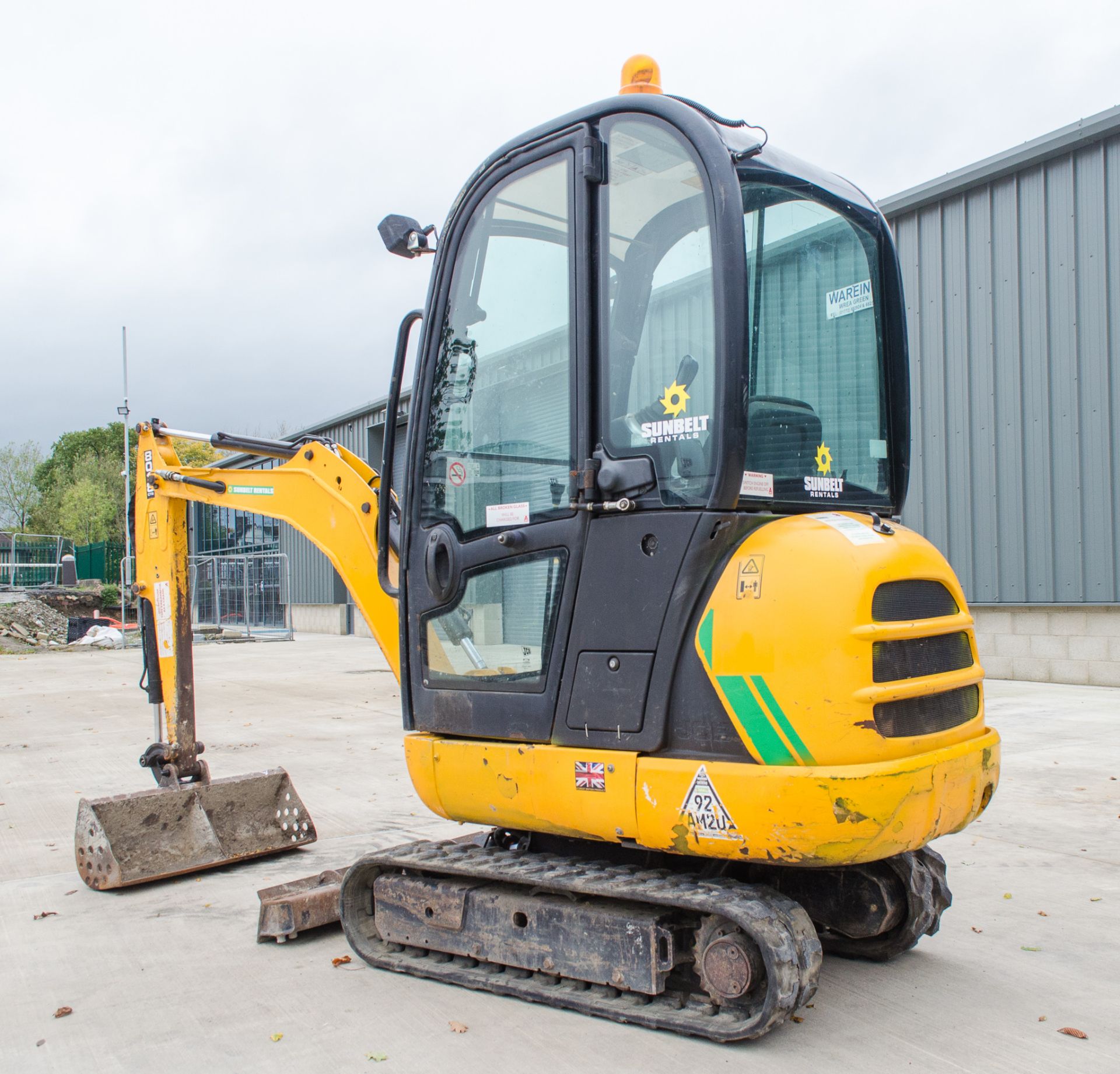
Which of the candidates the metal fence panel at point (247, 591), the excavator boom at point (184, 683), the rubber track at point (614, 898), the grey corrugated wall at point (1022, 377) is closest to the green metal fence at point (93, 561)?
the metal fence panel at point (247, 591)

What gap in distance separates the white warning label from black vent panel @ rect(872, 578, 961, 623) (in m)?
3.79

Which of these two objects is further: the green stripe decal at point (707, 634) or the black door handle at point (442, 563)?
the black door handle at point (442, 563)

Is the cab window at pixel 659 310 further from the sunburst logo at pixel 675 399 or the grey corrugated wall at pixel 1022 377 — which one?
the grey corrugated wall at pixel 1022 377

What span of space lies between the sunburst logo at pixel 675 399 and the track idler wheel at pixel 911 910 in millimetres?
1736

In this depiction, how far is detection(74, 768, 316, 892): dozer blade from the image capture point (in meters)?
5.24

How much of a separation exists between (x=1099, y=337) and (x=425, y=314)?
35.9 feet

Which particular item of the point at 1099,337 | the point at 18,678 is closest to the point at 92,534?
the point at 18,678

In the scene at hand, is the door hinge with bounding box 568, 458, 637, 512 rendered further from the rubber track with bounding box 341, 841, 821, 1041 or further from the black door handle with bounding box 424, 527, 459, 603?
the rubber track with bounding box 341, 841, 821, 1041

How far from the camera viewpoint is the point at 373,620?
4.54 meters

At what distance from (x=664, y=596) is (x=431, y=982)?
172 cm

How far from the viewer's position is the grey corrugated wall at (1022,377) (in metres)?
12.4

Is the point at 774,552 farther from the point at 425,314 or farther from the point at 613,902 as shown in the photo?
the point at 425,314

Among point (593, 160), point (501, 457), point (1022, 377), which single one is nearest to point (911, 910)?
point (501, 457)

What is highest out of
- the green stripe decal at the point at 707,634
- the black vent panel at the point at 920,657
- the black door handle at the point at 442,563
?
the black door handle at the point at 442,563
